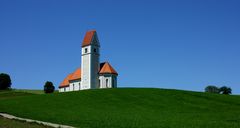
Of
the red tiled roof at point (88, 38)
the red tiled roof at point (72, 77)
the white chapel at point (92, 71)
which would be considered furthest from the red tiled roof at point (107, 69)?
the red tiled roof at point (72, 77)

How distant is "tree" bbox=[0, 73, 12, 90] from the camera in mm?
127125

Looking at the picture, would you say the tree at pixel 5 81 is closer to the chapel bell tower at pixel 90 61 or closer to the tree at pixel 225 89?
the chapel bell tower at pixel 90 61

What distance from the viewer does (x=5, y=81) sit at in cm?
12825

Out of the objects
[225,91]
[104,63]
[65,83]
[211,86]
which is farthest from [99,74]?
[211,86]

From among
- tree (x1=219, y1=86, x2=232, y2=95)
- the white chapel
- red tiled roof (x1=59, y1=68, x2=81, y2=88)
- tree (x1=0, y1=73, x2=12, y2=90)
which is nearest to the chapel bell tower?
the white chapel

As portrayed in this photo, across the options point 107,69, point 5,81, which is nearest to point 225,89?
point 107,69

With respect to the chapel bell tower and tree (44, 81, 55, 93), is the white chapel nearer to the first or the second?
the chapel bell tower

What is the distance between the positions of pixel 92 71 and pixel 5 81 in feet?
163

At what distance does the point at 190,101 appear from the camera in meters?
49.2

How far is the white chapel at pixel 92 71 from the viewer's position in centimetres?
Result: 9069

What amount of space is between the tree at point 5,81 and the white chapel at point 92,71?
37170 millimetres

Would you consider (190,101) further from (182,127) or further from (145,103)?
(182,127)

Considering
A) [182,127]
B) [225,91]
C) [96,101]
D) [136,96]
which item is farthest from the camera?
[225,91]

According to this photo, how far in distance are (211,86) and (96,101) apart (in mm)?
122269
